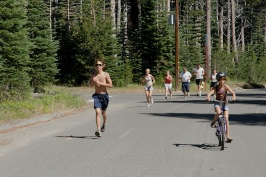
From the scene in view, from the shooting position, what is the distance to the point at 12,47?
22453mm

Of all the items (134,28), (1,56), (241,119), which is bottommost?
(241,119)

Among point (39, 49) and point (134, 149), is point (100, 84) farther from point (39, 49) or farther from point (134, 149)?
point (39, 49)

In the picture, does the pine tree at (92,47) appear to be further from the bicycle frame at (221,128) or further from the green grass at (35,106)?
the bicycle frame at (221,128)

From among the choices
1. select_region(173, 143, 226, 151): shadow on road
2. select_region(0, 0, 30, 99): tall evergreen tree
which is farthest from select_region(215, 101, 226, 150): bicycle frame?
select_region(0, 0, 30, 99): tall evergreen tree

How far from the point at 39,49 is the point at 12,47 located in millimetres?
12809

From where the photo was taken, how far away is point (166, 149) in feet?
37.3

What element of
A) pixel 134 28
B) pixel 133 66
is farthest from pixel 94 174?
pixel 134 28

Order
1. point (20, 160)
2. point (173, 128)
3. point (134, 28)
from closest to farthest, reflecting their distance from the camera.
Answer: point (20, 160) → point (173, 128) → point (134, 28)

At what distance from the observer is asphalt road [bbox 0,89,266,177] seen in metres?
9.06

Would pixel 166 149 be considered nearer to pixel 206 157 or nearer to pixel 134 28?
pixel 206 157

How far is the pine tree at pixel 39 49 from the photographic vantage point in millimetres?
33781

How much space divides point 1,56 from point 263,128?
11.3m

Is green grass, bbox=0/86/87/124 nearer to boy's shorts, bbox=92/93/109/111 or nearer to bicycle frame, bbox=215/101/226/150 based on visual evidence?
boy's shorts, bbox=92/93/109/111

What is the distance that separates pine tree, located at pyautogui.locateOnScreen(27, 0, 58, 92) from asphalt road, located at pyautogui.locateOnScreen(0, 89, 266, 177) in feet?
53.1
